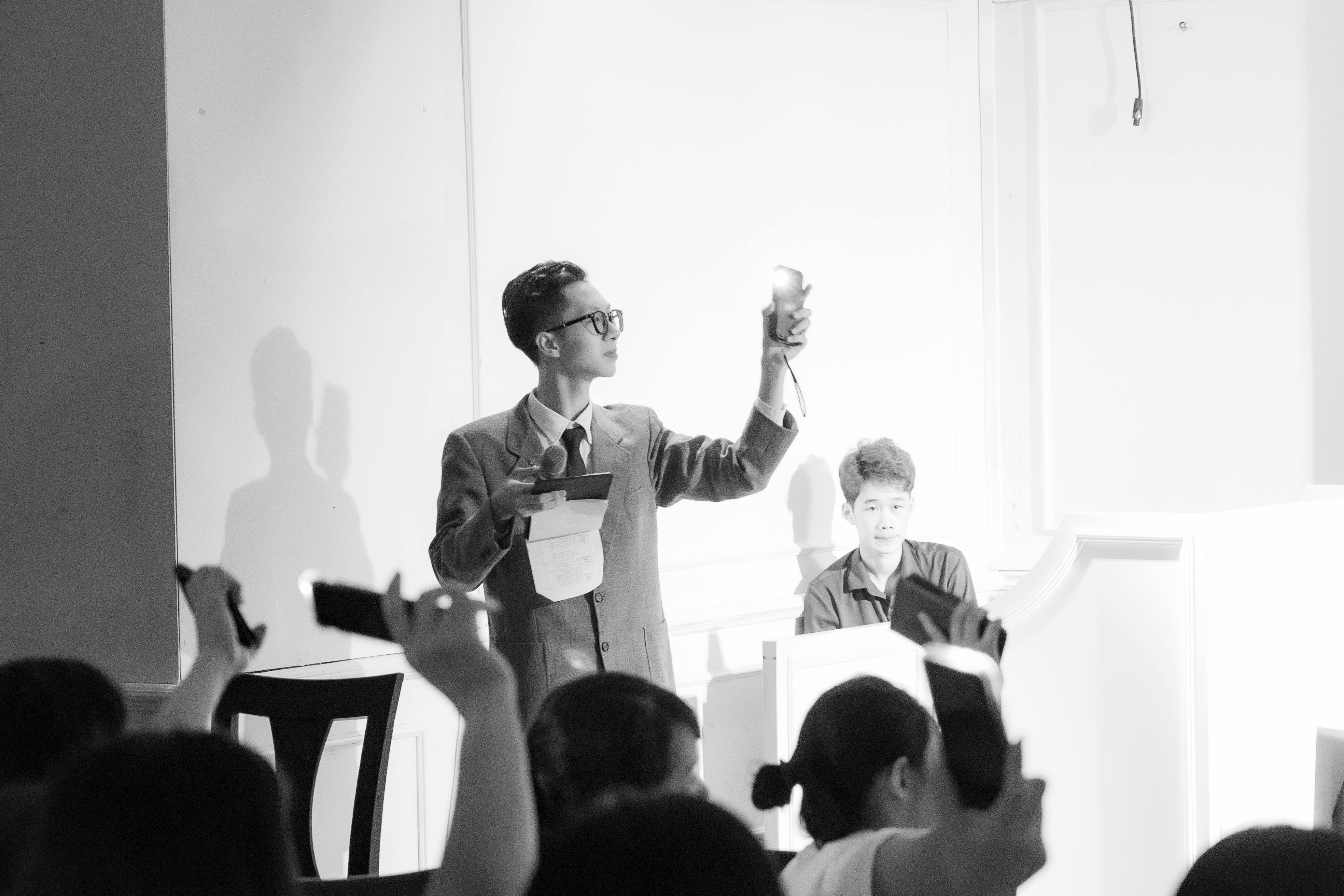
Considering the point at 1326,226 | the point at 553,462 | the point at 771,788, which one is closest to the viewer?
the point at 771,788

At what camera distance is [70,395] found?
9.80ft

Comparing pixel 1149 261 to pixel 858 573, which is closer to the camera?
pixel 858 573

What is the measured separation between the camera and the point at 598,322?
2.48 m

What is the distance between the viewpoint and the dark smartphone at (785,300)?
2.41 metres

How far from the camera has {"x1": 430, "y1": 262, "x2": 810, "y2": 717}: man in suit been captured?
7.81 ft

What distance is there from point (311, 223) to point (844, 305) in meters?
1.71

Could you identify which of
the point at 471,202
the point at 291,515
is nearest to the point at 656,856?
the point at 291,515

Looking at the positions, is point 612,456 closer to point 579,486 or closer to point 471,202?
point 579,486

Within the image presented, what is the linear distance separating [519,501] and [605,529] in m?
0.35

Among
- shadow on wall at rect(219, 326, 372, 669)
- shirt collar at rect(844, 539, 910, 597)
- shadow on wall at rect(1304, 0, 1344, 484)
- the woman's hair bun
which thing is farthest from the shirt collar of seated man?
the woman's hair bun

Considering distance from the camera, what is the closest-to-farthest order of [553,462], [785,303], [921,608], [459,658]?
[459,658]
[921,608]
[553,462]
[785,303]

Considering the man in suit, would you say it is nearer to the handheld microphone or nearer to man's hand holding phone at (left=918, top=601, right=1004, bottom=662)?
the handheld microphone

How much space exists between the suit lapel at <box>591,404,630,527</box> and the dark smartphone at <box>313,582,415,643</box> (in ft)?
3.82

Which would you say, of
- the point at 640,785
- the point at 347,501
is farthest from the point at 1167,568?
the point at 347,501
